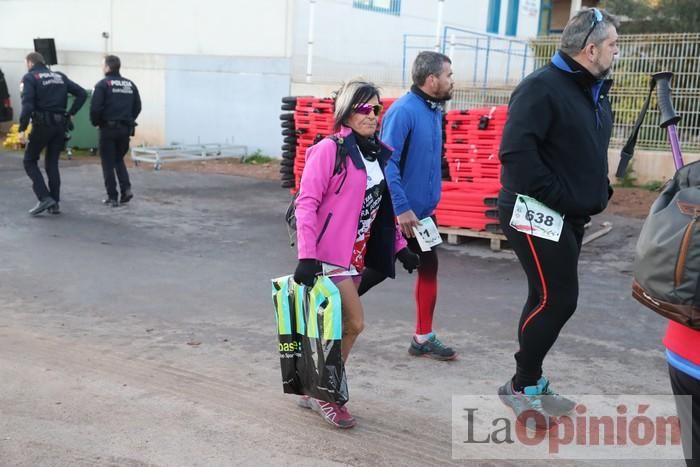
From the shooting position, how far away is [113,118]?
1101 centimetres

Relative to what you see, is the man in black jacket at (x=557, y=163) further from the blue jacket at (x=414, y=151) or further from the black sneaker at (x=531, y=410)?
the blue jacket at (x=414, y=151)

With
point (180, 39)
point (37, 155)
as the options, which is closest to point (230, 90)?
point (180, 39)

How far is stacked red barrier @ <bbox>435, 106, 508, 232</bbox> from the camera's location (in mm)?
8891

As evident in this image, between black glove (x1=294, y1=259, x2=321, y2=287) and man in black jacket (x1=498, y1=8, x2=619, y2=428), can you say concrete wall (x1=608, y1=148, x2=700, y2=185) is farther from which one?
black glove (x1=294, y1=259, x2=321, y2=287)

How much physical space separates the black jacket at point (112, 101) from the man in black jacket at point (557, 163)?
814 centimetres

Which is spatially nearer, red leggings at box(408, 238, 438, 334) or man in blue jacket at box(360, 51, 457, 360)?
man in blue jacket at box(360, 51, 457, 360)

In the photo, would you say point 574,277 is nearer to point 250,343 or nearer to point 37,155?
point 250,343

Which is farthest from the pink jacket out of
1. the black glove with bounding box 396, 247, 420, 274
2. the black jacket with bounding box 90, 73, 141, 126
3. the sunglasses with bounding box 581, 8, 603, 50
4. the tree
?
the tree

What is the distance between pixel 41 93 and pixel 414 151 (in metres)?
6.98

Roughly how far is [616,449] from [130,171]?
12.8m

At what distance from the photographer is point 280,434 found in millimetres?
4004

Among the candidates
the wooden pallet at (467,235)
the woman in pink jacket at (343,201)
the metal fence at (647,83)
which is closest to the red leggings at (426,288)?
the woman in pink jacket at (343,201)

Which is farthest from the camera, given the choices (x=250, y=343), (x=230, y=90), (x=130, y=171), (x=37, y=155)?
(x=230, y=90)

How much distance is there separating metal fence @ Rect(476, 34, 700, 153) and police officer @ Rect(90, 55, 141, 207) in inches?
306
